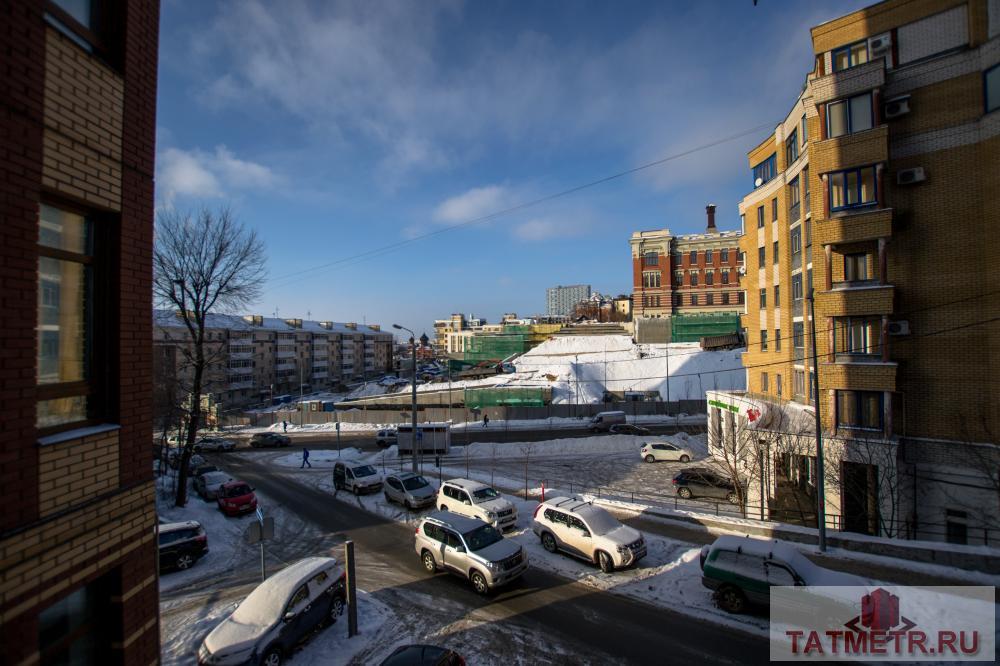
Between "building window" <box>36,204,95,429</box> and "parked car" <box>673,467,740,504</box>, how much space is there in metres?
23.8

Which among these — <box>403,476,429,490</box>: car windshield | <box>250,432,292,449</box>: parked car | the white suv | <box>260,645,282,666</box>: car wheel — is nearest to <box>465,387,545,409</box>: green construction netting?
<box>250,432,292,449</box>: parked car

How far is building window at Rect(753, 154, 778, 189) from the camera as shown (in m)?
23.5

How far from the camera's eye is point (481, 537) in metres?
12.8

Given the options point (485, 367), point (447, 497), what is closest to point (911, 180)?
point (447, 497)

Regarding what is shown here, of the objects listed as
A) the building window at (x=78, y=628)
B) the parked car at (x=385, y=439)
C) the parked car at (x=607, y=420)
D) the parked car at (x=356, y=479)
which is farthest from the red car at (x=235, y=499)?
the parked car at (x=607, y=420)

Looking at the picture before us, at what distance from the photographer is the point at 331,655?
9.48m

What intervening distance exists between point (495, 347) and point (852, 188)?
7083 cm

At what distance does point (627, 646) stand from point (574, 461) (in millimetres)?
22585

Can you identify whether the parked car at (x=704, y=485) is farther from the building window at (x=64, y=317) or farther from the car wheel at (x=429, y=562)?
the building window at (x=64, y=317)

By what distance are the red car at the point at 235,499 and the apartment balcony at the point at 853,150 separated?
26.6m

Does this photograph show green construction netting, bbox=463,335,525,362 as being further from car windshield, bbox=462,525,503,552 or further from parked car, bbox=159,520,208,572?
car windshield, bbox=462,525,503,552

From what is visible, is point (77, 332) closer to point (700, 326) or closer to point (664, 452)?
point (664, 452)

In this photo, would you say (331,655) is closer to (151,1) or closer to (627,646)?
(627,646)

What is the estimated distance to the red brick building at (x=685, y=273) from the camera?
69688mm
